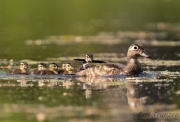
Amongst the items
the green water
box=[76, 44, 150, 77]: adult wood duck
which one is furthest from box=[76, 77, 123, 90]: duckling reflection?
box=[76, 44, 150, 77]: adult wood duck

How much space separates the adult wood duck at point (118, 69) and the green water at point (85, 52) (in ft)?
1.53

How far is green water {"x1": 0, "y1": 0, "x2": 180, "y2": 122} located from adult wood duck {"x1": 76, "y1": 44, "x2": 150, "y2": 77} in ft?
1.53

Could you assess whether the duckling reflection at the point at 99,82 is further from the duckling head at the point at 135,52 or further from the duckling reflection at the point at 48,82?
the duckling head at the point at 135,52

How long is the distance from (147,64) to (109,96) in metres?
5.69

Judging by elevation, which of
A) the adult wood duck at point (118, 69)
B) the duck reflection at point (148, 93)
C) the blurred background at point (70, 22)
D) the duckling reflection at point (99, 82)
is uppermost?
the blurred background at point (70, 22)

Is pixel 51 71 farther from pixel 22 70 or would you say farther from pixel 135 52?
pixel 135 52

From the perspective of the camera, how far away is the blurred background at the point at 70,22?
23328mm

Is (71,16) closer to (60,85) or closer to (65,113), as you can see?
(60,85)

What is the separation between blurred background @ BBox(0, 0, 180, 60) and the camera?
23.3 m

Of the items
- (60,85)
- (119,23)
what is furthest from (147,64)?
(119,23)

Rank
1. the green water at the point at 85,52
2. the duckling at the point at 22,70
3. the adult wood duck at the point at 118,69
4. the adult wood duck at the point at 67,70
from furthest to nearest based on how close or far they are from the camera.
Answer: the adult wood duck at the point at 67,70, the duckling at the point at 22,70, the adult wood duck at the point at 118,69, the green water at the point at 85,52

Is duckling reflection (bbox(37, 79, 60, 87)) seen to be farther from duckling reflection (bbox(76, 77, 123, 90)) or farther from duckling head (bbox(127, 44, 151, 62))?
duckling head (bbox(127, 44, 151, 62))

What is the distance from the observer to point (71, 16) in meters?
36.5

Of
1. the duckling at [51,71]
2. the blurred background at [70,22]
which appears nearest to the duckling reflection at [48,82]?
the duckling at [51,71]
